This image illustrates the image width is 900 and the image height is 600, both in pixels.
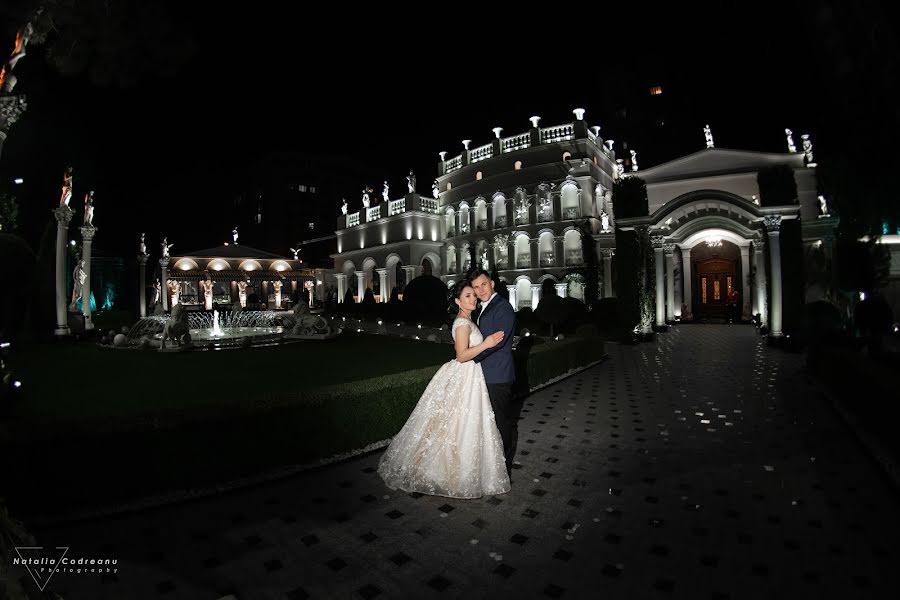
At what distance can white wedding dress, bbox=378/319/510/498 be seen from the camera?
481cm

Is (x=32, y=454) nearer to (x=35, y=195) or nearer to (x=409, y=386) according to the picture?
(x=409, y=386)

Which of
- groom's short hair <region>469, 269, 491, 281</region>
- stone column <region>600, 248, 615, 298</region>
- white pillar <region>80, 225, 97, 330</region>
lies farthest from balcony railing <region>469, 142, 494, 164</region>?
groom's short hair <region>469, 269, 491, 281</region>

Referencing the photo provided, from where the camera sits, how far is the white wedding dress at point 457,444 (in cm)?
481

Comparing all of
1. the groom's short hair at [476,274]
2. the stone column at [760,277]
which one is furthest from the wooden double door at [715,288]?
the groom's short hair at [476,274]

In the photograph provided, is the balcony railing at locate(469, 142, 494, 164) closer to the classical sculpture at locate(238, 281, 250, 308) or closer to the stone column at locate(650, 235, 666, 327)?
the stone column at locate(650, 235, 666, 327)

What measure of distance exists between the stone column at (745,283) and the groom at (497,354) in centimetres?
2961

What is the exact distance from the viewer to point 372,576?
347 centimetres

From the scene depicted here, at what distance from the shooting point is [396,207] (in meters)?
46.4

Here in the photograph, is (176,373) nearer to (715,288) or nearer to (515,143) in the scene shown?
(715,288)

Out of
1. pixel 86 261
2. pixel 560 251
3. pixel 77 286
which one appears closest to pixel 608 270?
pixel 560 251

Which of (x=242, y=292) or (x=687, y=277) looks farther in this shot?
(x=242, y=292)

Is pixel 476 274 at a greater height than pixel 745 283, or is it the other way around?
pixel 745 283

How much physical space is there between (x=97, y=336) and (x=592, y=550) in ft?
79.4

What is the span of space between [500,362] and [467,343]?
573 mm
